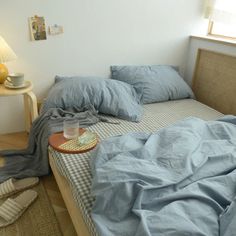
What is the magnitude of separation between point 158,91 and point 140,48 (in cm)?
50

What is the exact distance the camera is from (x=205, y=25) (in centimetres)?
280

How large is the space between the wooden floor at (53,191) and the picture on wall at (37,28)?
2.81 feet

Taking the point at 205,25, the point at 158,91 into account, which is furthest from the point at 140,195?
the point at 205,25

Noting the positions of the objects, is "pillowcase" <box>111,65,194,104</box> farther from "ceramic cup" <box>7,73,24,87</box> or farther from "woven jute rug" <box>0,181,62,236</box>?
"woven jute rug" <box>0,181,62,236</box>

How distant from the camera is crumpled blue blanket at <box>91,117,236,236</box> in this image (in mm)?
903

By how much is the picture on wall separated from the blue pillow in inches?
16.9

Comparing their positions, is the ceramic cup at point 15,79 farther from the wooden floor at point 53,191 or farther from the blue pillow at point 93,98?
the wooden floor at point 53,191

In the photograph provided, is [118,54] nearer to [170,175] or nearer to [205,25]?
[205,25]

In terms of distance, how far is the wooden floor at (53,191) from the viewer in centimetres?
153

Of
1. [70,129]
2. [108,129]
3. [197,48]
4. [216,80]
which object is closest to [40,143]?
[70,129]

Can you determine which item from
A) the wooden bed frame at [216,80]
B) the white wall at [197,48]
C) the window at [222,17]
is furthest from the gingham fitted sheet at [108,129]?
the window at [222,17]

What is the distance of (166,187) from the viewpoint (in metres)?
1.05

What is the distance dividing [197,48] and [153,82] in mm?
691

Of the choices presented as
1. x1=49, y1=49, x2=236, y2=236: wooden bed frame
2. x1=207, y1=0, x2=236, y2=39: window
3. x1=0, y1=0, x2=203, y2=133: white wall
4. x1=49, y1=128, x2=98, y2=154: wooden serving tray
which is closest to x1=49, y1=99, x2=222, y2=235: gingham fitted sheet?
x1=49, y1=128, x2=98, y2=154: wooden serving tray
